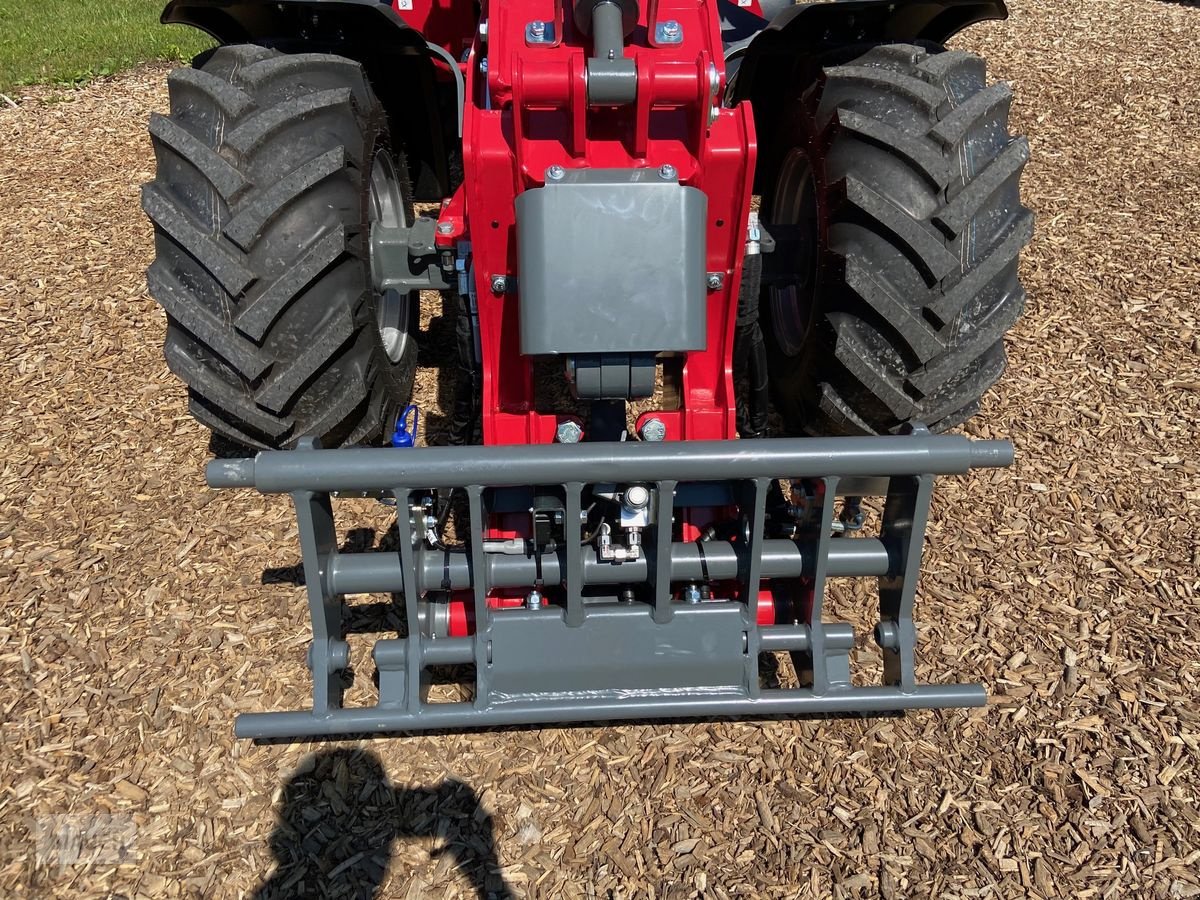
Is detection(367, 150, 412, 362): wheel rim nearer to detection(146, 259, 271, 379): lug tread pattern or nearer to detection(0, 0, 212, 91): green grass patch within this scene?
detection(146, 259, 271, 379): lug tread pattern

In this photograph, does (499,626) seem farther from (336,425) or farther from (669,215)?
(669,215)

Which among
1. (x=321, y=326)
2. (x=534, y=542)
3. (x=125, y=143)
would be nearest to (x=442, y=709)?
(x=534, y=542)

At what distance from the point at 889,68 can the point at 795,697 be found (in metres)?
2.23

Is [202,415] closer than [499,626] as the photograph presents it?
No

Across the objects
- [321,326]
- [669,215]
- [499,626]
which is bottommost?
[499,626]

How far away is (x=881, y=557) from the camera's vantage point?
9.61ft

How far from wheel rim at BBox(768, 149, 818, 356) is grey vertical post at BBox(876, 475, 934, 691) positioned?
2.97 feet

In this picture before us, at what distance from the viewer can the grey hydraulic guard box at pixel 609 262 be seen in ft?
8.30

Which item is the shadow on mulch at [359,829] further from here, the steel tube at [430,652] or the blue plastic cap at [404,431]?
the blue plastic cap at [404,431]

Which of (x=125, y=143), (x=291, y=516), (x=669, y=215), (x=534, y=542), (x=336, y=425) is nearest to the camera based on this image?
(x=669, y=215)

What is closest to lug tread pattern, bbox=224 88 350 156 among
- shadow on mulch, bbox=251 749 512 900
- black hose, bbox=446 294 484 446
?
black hose, bbox=446 294 484 446

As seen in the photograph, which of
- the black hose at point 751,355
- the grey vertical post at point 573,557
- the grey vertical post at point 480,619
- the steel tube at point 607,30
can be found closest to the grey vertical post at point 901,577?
the black hose at point 751,355

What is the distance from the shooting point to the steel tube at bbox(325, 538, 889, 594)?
9.35 ft

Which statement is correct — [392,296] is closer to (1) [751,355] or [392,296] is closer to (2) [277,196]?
(2) [277,196]
